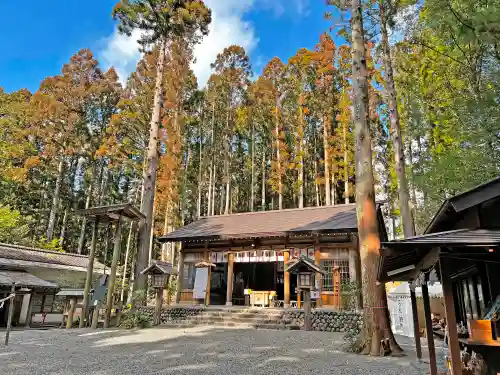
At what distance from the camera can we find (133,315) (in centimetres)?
1010

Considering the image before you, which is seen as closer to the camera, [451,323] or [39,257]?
[451,323]

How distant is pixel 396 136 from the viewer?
10672mm

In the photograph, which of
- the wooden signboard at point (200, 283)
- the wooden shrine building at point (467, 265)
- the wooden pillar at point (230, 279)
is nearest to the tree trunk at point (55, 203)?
the wooden signboard at point (200, 283)

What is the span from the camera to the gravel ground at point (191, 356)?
185 inches

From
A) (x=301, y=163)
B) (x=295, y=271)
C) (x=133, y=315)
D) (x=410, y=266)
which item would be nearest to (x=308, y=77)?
(x=301, y=163)

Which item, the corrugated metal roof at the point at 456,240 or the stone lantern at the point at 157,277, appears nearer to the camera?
the corrugated metal roof at the point at 456,240

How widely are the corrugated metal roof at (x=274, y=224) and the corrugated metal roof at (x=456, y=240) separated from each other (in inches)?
300

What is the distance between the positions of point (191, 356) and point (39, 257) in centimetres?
1313

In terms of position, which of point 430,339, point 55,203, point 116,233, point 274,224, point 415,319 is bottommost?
point 430,339

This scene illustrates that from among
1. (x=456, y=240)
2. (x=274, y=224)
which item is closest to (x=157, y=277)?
(x=274, y=224)

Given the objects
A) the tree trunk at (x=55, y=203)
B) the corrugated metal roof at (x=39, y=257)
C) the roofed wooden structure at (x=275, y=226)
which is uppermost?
the tree trunk at (x=55, y=203)

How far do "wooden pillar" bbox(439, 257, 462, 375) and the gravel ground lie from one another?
69.3 inches

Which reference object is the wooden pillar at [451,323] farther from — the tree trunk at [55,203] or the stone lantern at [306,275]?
the tree trunk at [55,203]

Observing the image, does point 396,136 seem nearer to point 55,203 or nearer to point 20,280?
point 20,280
